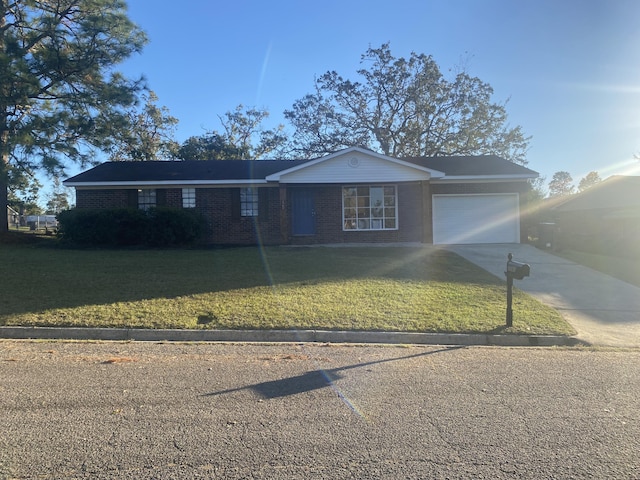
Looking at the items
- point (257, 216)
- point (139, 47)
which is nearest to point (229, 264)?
point (257, 216)

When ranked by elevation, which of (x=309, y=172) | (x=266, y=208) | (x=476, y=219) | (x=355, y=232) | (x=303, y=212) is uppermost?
(x=309, y=172)

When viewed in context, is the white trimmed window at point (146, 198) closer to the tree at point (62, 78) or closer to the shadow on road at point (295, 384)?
the tree at point (62, 78)

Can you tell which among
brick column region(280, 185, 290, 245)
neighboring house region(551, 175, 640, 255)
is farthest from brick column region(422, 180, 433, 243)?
brick column region(280, 185, 290, 245)

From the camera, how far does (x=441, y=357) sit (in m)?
5.61

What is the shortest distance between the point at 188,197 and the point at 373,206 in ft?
24.6

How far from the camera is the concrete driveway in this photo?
22.9 ft

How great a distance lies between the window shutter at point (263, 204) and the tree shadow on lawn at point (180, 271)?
3085mm

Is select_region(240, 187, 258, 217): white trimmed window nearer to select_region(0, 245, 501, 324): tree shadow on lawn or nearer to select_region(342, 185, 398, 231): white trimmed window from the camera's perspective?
select_region(0, 245, 501, 324): tree shadow on lawn

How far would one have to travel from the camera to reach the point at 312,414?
3783 mm

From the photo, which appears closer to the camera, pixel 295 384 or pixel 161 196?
pixel 295 384

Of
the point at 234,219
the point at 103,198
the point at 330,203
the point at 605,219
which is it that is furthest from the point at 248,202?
the point at 605,219

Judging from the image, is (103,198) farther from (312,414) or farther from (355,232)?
(312,414)

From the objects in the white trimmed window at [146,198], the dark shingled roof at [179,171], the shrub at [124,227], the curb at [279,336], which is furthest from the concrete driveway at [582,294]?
the white trimmed window at [146,198]

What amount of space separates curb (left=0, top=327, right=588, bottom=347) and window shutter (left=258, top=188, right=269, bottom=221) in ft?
37.6
